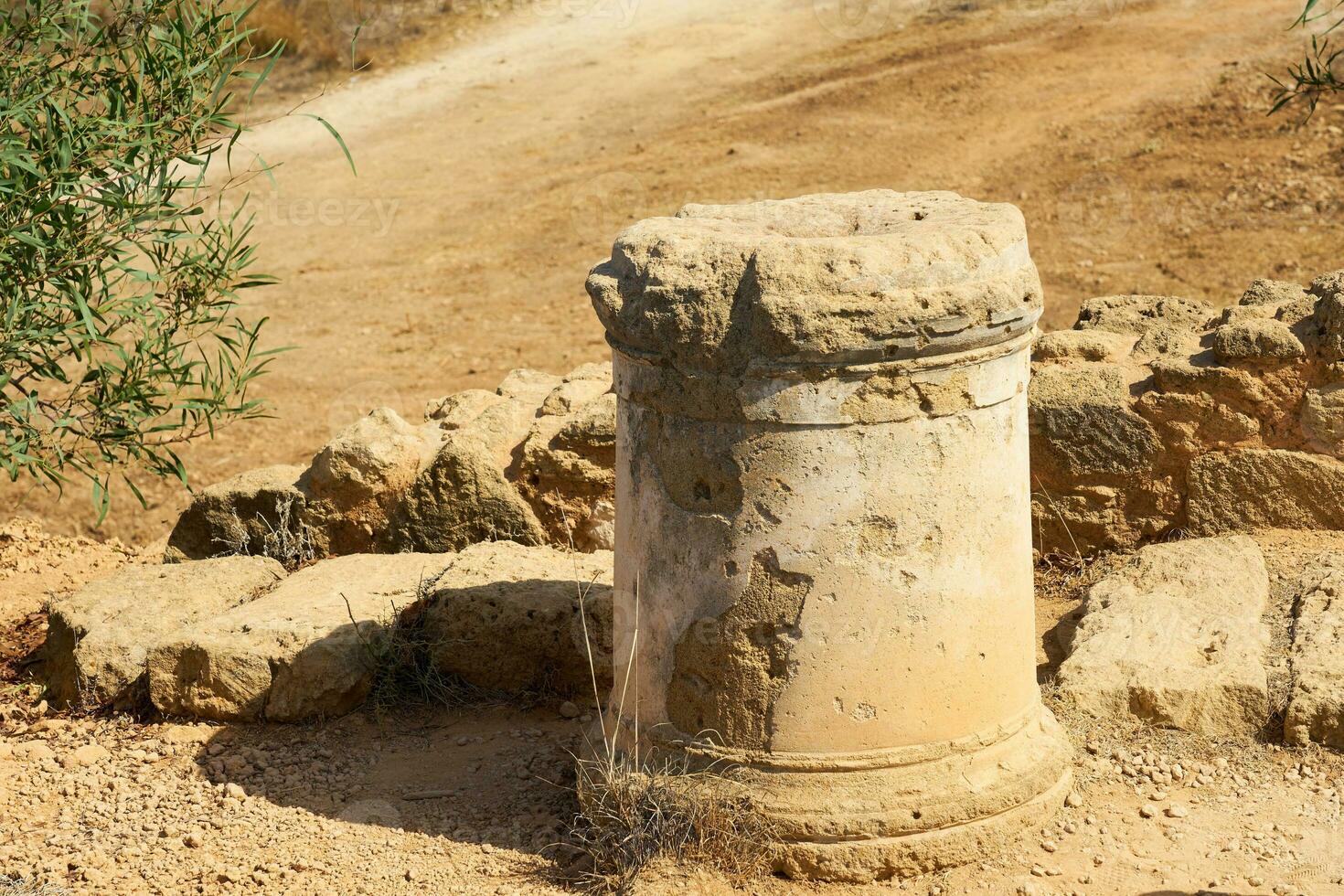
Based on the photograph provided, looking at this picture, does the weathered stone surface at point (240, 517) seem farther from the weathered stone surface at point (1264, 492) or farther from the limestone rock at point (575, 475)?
the weathered stone surface at point (1264, 492)

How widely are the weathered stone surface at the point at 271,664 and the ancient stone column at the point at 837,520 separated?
59.8 inches

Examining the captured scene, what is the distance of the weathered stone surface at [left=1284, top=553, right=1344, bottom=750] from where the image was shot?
4961 mm

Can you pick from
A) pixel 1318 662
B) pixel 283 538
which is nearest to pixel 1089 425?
pixel 1318 662

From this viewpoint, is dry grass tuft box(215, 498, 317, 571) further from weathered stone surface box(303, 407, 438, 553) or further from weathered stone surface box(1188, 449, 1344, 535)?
weathered stone surface box(1188, 449, 1344, 535)

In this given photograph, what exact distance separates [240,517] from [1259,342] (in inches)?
176

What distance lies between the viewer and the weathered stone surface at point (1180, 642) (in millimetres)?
5090

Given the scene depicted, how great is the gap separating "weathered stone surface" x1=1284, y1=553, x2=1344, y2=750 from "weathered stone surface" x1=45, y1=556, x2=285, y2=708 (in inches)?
158

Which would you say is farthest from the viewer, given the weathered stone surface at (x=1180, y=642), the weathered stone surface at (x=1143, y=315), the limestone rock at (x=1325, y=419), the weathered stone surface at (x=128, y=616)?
the weathered stone surface at (x=1143, y=315)

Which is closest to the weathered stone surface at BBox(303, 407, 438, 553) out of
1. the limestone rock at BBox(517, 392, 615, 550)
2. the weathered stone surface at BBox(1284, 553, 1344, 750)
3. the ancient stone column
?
the limestone rock at BBox(517, 392, 615, 550)

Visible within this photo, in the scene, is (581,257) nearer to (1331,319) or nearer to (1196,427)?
(1196,427)

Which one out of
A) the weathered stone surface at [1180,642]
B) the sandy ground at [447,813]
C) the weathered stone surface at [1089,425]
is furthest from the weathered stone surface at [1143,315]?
the sandy ground at [447,813]

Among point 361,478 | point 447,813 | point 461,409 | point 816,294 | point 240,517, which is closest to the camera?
point 816,294

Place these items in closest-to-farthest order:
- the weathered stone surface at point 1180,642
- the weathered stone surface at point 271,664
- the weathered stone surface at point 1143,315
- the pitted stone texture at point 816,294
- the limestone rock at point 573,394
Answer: the pitted stone texture at point 816,294
the weathered stone surface at point 1180,642
the weathered stone surface at point 271,664
the limestone rock at point 573,394
the weathered stone surface at point 1143,315

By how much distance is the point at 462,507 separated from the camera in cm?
665
